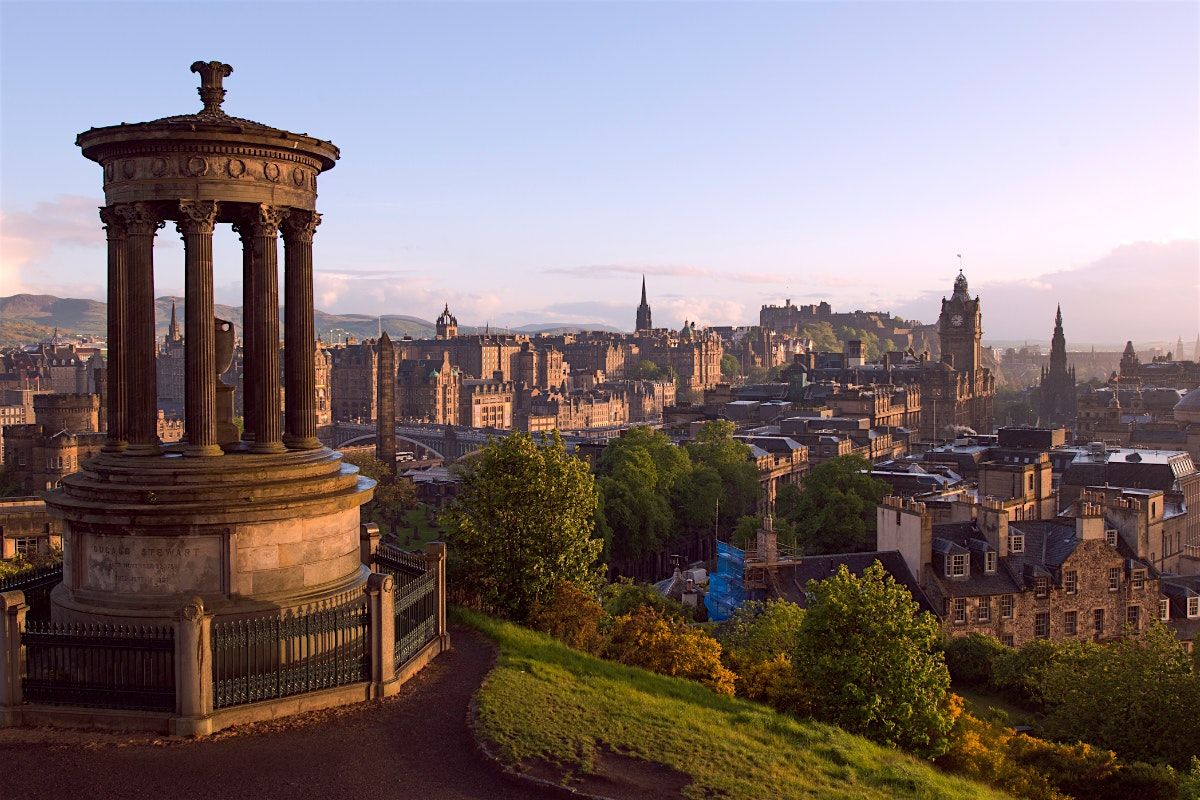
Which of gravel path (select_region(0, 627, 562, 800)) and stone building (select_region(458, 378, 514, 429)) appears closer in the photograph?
gravel path (select_region(0, 627, 562, 800))

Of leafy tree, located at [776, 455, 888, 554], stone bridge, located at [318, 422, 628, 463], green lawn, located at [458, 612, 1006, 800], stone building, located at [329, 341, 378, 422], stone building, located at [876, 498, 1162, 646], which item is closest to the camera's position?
green lawn, located at [458, 612, 1006, 800]

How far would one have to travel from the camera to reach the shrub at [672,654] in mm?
24031

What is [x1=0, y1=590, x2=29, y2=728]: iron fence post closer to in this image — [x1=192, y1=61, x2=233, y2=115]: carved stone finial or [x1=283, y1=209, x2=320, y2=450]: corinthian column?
[x1=283, y1=209, x2=320, y2=450]: corinthian column

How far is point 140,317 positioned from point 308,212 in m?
3.64

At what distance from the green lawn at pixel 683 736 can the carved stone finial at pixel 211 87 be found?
11.8 meters

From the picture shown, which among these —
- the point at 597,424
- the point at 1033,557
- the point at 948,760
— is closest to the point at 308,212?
the point at 948,760

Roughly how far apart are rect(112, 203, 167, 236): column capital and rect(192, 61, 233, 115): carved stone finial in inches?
89.5

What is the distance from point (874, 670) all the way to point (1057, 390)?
166275 mm

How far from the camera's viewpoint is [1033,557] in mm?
45562

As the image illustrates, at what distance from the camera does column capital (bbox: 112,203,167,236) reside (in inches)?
770

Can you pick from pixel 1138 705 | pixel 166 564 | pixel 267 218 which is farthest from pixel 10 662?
pixel 1138 705

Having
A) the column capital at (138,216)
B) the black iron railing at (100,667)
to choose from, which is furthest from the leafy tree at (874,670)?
the column capital at (138,216)

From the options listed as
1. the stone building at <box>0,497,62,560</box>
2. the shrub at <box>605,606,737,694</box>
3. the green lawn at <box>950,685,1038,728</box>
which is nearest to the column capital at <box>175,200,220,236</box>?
the shrub at <box>605,606,737,694</box>

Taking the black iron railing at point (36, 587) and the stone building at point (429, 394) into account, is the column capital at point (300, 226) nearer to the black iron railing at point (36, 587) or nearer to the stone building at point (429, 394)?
the black iron railing at point (36, 587)
